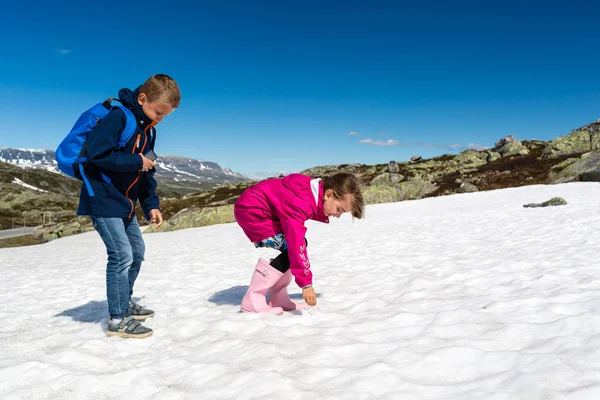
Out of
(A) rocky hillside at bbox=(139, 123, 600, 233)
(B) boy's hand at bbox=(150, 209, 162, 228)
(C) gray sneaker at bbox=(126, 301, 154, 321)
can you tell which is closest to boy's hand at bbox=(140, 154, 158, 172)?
(B) boy's hand at bbox=(150, 209, 162, 228)

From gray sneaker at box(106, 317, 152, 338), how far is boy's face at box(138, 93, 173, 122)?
2.48 meters

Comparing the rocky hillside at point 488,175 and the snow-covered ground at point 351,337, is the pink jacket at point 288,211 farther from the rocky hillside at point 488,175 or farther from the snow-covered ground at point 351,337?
the rocky hillside at point 488,175

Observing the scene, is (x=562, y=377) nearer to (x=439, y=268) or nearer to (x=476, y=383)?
(x=476, y=383)

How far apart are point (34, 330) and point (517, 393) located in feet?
18.5

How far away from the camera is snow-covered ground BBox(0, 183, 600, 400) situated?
2.95 meters

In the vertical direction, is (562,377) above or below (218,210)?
below

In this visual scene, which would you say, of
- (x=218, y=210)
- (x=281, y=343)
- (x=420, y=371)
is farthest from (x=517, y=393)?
(x=218, y=210)

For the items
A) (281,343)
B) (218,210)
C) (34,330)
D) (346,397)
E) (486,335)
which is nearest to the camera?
(346,397)

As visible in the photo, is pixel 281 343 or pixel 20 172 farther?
pixel 20 172

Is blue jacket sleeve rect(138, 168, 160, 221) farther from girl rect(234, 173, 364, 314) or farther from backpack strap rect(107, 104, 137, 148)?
girl rect(234, 173, 364, 314)

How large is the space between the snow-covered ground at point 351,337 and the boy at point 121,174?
0.57 metres

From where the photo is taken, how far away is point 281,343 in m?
3.97

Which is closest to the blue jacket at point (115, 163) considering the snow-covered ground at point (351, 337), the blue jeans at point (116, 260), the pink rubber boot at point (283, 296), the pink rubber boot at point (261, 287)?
the blue jeans at point (116, 260)

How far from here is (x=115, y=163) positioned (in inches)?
155
